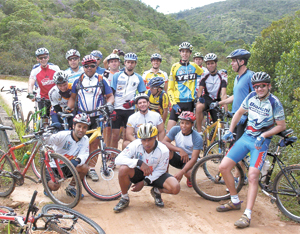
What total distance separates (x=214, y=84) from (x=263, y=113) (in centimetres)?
261

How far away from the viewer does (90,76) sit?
5.46m

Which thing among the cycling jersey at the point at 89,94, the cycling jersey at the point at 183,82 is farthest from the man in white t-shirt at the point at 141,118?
the cycling jersey at the point at 183,82

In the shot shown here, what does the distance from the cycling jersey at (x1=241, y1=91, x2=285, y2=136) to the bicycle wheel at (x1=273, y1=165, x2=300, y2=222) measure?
27.6 inches

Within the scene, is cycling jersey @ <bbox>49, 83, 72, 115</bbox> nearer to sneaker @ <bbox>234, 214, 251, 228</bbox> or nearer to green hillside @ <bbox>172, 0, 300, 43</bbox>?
sneaker @ <bbox>234, 214, 251, 228</bbox>

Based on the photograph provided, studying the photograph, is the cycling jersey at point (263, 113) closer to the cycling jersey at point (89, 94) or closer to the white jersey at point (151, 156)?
the white jersey at point (151, 156)

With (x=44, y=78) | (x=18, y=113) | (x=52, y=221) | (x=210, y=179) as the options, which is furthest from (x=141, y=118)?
(x=18, y=113)

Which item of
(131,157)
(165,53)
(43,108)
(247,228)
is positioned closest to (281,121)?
(247,228)

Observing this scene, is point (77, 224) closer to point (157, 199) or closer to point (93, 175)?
point (157, 199)

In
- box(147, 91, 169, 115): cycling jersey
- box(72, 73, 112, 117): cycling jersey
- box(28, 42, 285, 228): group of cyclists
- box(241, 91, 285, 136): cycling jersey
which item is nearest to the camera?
box(241, 91, 285, 136): cycling jersey

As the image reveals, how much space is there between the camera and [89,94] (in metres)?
5.38

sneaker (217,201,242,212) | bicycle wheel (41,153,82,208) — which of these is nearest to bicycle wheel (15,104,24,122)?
bicycle wheel (41,153,82,208)

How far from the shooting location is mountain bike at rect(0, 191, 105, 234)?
10.2ft

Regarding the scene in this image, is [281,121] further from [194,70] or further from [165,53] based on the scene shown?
[165,53]

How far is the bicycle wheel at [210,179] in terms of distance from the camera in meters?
4.77
